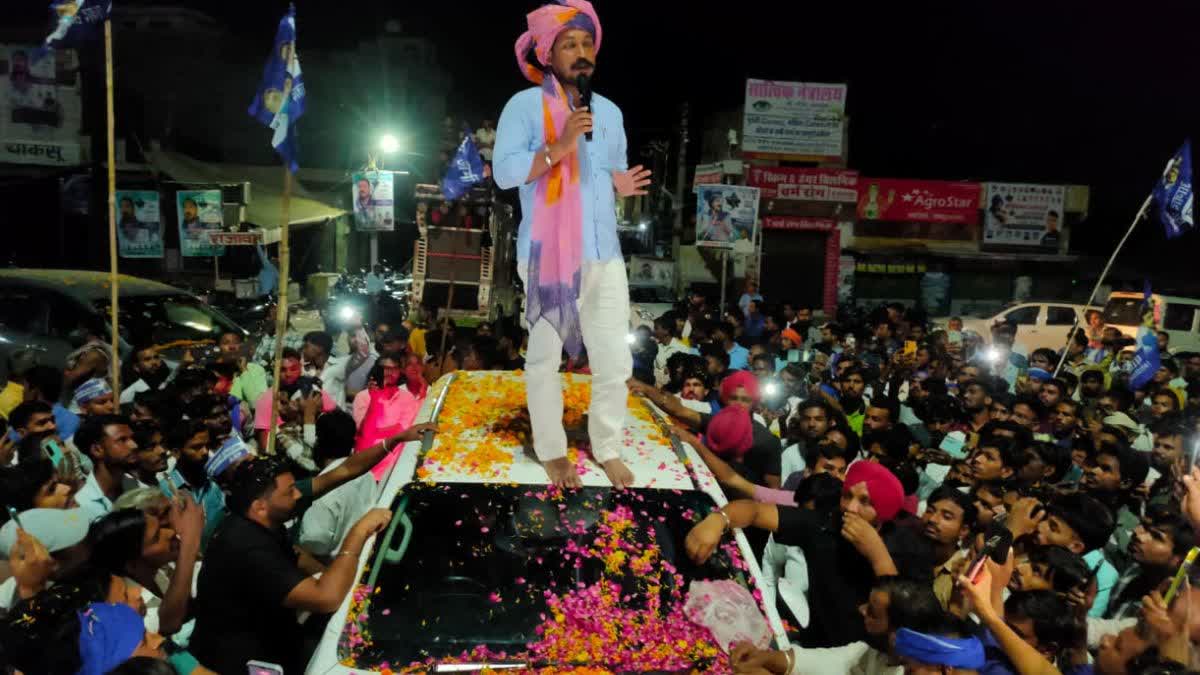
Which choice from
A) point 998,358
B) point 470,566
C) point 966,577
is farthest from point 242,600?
point 998,358

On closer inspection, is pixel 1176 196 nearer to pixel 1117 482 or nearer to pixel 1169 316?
pixel 1117 482

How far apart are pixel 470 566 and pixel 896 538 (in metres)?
2.04

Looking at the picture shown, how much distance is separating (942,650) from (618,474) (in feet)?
4.63

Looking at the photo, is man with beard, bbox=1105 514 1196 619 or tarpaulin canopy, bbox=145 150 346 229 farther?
tarpaulin canopy, bbox=145 150 346 229

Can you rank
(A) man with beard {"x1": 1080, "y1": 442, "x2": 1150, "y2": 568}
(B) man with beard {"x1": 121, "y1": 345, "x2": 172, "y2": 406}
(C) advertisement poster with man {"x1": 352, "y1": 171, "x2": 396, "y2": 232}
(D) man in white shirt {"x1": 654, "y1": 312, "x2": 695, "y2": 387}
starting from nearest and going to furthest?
(A) man with beard {"x1": 1080, "y1": 442, "x2": 1150, "y2": 568}
(B) man with beard {"x1": 121, "y1": 345, "x2": 172, "y2": 406}
(D) man in white shirt {"x1": 654, "y1": 312, "x2": 695, "y2": 387}
(C) advertisement poster with man {"x1": 352, "y1": 171, "x2": 396, "y2": 232}

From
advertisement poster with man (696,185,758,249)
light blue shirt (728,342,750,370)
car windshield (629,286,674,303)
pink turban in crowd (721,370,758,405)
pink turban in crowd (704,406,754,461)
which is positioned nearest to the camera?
pink turban in crowd (704,406,754,461)

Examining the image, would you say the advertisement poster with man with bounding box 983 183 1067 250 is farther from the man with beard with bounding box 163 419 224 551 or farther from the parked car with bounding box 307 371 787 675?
the parked car with bounding box 307 371 787 675

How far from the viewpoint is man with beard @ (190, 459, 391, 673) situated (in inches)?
132

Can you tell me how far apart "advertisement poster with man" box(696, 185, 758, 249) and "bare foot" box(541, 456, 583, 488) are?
1381 cm

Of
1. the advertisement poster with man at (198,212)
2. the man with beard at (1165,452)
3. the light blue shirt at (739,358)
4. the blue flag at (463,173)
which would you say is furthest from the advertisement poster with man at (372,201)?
the man with beard at (1165,452)

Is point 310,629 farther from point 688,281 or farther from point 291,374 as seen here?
point 688,281

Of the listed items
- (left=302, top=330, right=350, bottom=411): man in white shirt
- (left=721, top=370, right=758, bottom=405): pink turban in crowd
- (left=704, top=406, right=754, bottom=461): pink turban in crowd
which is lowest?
(left=302, top=330, right=350, bottom=411): man in white shirt

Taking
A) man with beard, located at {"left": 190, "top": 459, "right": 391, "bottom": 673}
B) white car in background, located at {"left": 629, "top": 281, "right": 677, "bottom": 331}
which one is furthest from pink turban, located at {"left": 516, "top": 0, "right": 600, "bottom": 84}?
white car in background, located at {"left": 629, "top": 281, "right": 677, "bottom": 331}

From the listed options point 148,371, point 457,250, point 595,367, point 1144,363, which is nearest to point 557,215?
point 595,367
